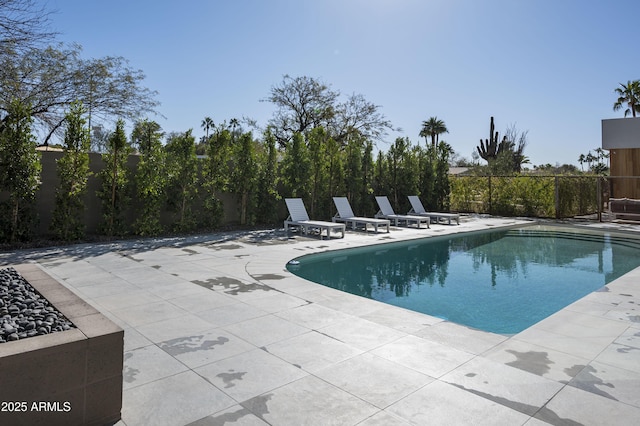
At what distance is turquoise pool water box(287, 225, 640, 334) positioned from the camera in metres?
5.78

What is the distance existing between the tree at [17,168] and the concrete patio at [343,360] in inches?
152

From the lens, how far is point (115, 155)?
10219 millimetres

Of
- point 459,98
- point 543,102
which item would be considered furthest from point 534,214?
point 543,102

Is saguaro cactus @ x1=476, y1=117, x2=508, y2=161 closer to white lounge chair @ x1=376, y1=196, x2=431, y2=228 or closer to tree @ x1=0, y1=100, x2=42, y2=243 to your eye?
white lounge chair @ x1=376, y1=196, x2=431, y2=228

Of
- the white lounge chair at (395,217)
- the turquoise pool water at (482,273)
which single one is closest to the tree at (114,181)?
the turquoise pool water at (482,273)

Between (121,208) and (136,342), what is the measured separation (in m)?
7.74

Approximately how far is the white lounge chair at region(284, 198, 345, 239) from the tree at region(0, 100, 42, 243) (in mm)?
6333

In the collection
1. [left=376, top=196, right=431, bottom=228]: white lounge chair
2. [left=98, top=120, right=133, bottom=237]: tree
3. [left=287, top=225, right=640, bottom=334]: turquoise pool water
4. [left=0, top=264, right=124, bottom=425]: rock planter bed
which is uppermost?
[left=98, top=120, right=133, bottom=237]: tree

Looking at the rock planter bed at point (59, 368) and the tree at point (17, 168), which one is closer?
the rock planter bed at point (59, 368)

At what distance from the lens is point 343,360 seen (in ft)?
11.0

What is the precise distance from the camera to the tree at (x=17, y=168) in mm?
8430

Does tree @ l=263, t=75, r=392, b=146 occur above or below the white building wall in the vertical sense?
above

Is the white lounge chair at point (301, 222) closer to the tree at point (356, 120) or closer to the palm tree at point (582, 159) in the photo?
the tree at point (356, 120)

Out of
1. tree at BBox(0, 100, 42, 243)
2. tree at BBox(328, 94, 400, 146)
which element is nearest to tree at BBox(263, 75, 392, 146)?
tree at BBox(328, 94, 400, 146)
